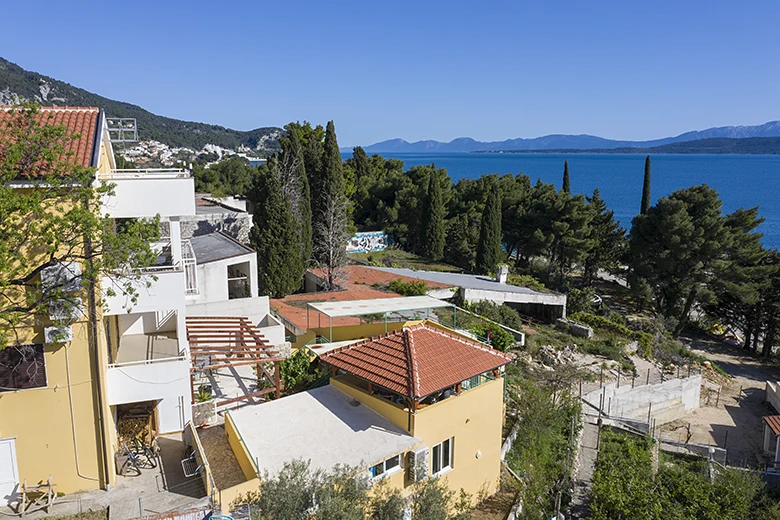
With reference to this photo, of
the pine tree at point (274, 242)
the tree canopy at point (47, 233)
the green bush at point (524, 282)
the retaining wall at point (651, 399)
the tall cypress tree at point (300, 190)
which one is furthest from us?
the green bush at point (524, 282)

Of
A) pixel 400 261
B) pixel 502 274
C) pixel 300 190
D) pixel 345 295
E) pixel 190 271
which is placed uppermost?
pixel 300 190

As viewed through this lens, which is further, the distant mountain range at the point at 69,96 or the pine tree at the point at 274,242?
the distant mountain range at the point at 69,96

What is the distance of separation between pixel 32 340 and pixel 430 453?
27.1ft

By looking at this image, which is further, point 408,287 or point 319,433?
point 408,287

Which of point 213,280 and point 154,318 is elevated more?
point 213,280

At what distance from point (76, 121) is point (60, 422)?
20.1ft

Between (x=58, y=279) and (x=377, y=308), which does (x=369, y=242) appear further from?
(x=58, y=279)

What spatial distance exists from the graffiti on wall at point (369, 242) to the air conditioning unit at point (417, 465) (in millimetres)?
36334

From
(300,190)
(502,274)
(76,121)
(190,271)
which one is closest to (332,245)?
(300,190)

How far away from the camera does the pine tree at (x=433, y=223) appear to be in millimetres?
45094

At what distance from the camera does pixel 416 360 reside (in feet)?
41.3

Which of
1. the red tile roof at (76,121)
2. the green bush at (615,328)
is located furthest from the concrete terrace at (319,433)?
the green bush at (615,328)

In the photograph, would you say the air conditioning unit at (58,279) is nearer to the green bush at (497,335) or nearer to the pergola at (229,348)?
the pergola at (229,348)

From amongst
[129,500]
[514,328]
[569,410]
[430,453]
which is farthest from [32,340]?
[514,328]
